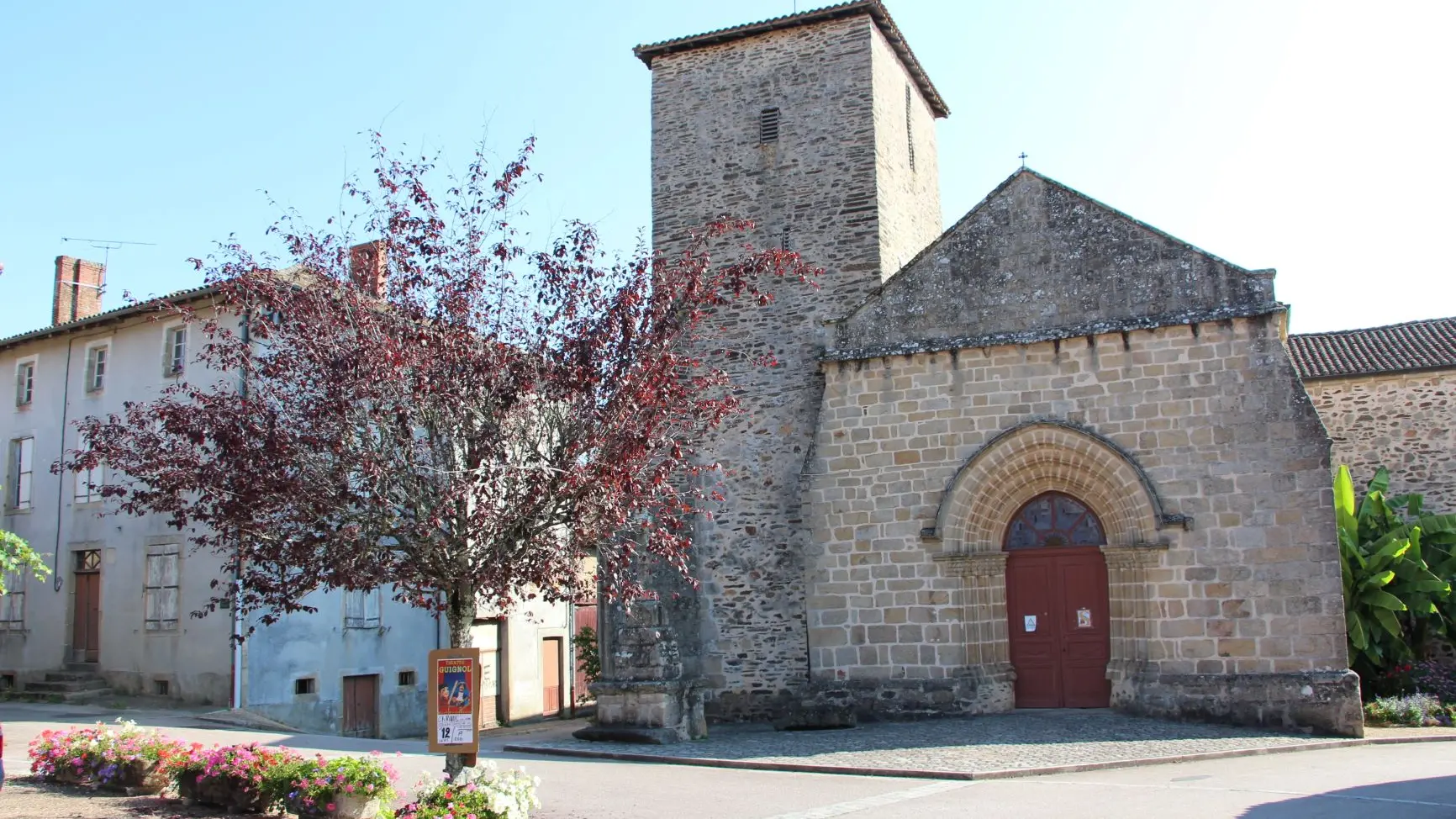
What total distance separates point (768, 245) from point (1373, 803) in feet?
36.7

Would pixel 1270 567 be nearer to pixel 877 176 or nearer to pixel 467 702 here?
pixel 877 176

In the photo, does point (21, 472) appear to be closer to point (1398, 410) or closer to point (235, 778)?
point (235, 778)

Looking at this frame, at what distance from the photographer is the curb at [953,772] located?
1053 cm

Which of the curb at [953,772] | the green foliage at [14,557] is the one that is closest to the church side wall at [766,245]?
the curb at [953,772]

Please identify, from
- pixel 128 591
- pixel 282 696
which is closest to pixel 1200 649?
pixel 282 696

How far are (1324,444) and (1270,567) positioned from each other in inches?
60.3

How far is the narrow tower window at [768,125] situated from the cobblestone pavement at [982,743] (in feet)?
29.6

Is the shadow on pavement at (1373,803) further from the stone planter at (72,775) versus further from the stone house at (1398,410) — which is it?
the stone house at (1398,410)

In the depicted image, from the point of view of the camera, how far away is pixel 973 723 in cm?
1352

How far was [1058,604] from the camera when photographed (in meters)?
14.4

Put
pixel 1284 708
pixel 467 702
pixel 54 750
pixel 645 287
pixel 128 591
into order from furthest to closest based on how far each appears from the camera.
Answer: pixel 128 591 < pixel 1284 708 < pixel 54 750 < pixel 645 287 < pixel 467 702

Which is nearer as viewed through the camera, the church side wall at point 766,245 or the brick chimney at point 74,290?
the church side wall at point 766,245

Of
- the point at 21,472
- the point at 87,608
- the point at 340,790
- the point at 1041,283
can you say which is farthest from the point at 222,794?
the point at 21,472

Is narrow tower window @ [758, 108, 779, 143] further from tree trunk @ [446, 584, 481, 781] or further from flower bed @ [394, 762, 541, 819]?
flower bed @ [394, 762, 541, 819]
